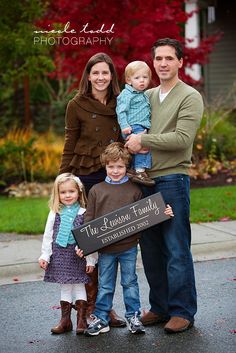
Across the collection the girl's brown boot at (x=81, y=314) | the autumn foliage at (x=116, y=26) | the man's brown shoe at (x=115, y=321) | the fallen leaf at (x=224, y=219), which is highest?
the autumn foliage at (x=116, y=26)

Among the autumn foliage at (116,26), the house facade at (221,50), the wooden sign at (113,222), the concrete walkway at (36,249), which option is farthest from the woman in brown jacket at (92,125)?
the house facade at (221,50)

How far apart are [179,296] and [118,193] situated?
2.84 feet

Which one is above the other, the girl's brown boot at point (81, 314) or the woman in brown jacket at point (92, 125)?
the woman in brown jacket at point (92, 125)

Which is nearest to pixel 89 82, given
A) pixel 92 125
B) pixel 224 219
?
pixel 92 125

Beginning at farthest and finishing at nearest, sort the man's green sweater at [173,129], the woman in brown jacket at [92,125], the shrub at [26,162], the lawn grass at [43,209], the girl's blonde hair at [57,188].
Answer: the shrub at [26,162]
the lawn grass at [43,209]
the woman in brown jacket at [92,125]
the girl's blonde hair at [57,188]
the man's green sweater at [173,129]

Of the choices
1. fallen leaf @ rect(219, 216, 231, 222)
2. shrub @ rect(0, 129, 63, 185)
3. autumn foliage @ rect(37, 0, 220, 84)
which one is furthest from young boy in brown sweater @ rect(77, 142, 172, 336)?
shrub @ rect(0, 129, 63, 185)

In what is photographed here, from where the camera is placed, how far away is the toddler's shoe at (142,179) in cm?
494

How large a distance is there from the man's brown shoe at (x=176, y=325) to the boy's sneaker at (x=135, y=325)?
18cm

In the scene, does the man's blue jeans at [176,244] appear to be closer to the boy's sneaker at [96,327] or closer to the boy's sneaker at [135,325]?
the boy's sneaker at [135,325]

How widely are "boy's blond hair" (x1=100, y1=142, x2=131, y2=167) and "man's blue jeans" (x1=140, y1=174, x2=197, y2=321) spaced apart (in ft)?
0.89

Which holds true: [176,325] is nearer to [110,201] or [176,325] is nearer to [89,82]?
[110,201]

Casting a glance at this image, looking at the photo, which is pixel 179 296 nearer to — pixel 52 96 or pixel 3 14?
pixel 3 14

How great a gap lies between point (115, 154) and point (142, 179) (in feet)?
0.84

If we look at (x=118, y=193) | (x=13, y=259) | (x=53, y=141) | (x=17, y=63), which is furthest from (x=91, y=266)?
(x=17, y=63)
